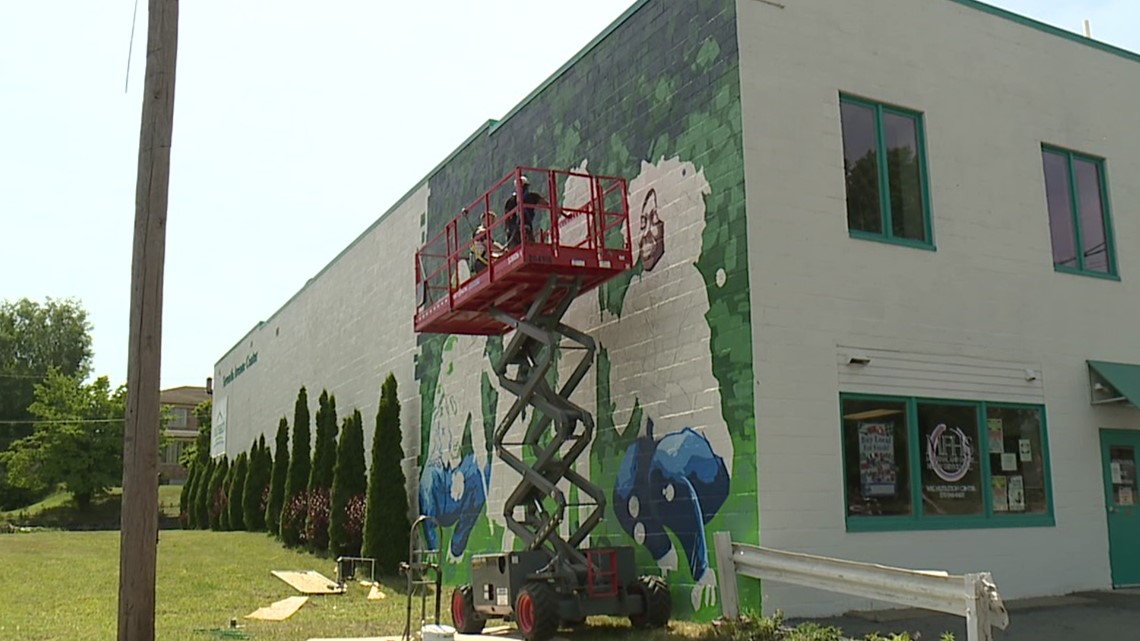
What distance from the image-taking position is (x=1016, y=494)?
42.5 ft

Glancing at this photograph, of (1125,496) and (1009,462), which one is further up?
(1009,462)

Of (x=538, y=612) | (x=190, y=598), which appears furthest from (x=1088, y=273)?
(x=190, y=598)

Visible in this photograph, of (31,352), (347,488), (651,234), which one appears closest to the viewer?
(651,234)

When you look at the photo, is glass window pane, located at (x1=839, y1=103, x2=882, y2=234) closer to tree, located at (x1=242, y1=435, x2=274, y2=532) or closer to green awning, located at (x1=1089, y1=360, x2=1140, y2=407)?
green awning, located at (x1=1089, y1=360, x2=1140, y2=407)

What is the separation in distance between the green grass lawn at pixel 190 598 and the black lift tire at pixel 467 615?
2.26 ft

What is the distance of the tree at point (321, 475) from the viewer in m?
24.0

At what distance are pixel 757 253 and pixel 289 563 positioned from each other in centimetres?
1399

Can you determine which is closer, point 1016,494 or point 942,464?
point 942,464

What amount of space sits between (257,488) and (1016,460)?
24.4 metres

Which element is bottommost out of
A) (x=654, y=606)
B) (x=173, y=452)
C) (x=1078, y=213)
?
(x=654, y=606)

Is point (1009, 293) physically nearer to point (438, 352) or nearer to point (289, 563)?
point (438, 352)

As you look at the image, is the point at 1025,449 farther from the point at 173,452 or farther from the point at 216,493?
the point at 173,452

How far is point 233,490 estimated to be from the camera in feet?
115

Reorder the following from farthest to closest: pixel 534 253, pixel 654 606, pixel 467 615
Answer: pixel 467 615 < pixel 534 253 < pixel 654 606
